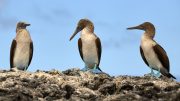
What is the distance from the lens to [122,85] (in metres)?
15.2

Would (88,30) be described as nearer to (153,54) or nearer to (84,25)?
(84,25)

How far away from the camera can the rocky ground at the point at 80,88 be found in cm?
1383

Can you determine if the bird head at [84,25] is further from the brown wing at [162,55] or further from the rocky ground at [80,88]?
the rocky ground at [80,88]

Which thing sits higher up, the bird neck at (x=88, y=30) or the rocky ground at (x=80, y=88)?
the bird neck at (x=88, y=30)

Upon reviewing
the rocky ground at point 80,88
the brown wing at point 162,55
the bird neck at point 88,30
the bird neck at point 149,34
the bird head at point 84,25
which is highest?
the bird head at point 84,25

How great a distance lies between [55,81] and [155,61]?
6343 mm

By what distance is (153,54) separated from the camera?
70.2 ft

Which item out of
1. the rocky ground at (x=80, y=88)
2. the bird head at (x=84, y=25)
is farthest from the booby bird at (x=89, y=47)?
the rocky ground at (x=80, y=88)

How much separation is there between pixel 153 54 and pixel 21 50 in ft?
15.7

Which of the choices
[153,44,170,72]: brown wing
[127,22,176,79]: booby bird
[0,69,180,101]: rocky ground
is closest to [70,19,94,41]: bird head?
[127,22,176,79]: booby bird

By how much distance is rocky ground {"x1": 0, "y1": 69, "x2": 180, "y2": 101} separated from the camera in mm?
13831

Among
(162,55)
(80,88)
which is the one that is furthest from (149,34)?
(80,88)

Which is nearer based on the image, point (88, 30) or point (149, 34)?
point (149, 34)

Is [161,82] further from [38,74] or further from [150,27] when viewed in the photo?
[150,27]
